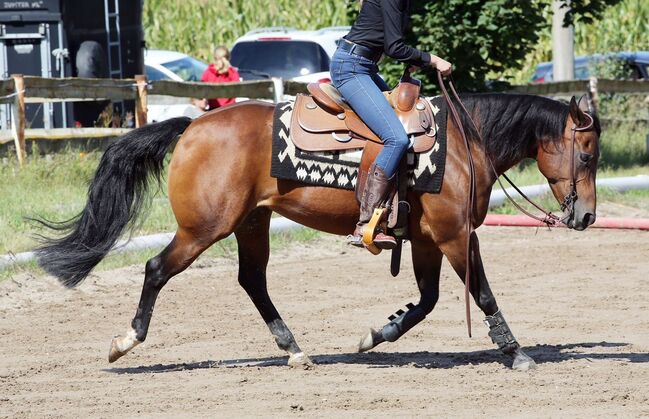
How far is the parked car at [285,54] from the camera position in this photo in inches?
814

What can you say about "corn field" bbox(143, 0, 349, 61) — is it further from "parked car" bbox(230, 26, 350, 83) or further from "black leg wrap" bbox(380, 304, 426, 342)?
"black leg wrap" bbox(380, 304, 426, 342)

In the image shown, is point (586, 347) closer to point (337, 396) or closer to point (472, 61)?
point (337, 396)

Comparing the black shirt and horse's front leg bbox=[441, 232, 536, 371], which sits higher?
the black shirt

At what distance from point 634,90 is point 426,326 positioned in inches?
470

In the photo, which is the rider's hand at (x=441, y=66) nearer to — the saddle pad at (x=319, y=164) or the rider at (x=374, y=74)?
the rider at (x=374, y=74)

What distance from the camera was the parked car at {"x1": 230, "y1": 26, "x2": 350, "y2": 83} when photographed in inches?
814

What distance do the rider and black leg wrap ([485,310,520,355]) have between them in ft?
2.55

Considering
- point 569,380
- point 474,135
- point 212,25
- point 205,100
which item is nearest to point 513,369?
point 569,380

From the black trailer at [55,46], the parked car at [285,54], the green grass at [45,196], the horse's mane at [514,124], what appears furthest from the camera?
the parked car at [285,54]

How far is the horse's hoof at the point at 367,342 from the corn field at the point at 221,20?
912 inches

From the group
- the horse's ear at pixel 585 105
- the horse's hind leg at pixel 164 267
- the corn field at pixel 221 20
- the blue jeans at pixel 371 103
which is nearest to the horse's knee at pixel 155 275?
the horse's hind leg at pixel 164 267

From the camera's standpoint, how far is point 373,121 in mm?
7246

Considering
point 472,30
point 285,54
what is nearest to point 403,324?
point 472,30

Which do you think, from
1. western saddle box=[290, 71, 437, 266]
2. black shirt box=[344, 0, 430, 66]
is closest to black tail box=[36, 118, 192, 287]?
western saddle box=[290, 71, 437, 266]
